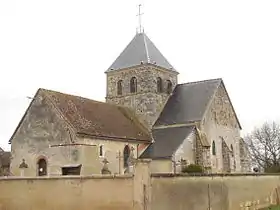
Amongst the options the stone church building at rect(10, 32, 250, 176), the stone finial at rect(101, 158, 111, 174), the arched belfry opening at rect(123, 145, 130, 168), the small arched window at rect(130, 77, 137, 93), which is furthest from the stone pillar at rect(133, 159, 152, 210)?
the small arched window at rect(130, 77, 137, 93)

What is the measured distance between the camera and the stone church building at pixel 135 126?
2952cm

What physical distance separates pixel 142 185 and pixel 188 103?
20.4m

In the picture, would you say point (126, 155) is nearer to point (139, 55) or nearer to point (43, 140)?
point (43, 140)

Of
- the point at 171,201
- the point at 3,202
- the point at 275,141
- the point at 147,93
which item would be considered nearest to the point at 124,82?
the point at 147,93

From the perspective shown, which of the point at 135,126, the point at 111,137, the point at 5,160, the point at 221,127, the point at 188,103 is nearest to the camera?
the point at 111,137

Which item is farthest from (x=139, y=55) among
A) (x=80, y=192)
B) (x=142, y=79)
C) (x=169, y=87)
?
(x=80, y=192)

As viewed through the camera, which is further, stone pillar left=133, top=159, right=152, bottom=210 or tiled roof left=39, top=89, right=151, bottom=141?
tiled roof left=39, top=89, right=151, bottom=141

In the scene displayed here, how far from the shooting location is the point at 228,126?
39.8 m

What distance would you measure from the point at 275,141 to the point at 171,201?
143 feet

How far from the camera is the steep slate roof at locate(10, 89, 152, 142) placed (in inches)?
1186

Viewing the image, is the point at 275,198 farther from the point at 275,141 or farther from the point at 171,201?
the point at 275,141

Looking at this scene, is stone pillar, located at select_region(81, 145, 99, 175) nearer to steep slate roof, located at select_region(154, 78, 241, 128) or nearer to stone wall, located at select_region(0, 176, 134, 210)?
stone wall, located at select_region(0, 176, 134, 210)

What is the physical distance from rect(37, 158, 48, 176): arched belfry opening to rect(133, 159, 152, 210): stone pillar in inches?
517

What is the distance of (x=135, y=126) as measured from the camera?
3612 centimetres
